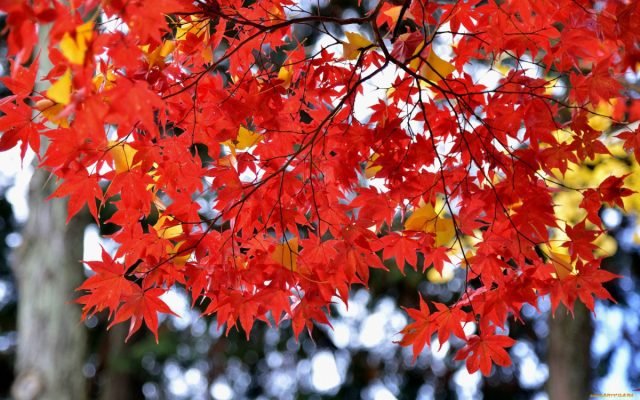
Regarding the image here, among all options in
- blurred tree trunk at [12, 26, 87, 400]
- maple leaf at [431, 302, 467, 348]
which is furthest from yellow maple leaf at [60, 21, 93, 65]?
blurred tree trunk at [12, 26, 87, 400]

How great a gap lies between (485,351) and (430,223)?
0.33m

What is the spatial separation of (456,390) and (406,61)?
487 centimetres

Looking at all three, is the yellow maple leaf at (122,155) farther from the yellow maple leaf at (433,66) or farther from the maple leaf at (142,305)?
the yellow maple leaf at (433,66)

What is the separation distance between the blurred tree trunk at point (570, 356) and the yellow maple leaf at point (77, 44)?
3552 mm

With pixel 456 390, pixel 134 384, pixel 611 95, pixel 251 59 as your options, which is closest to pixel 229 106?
pixel 251 59

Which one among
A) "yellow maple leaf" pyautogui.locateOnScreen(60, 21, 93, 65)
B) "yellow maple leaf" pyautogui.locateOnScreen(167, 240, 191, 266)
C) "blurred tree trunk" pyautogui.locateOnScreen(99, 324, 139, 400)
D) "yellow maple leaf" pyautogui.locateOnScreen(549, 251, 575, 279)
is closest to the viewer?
"yellow maple leaf" pyautogui.locateOnScreen(60, 21, 93, 65)

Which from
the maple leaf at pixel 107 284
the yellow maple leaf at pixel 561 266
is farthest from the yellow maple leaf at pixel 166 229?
the yellow maple leaf at pixel 561 266

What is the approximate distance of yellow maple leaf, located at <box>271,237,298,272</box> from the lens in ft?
4.83

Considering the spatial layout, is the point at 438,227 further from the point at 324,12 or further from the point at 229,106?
the point at 324,12

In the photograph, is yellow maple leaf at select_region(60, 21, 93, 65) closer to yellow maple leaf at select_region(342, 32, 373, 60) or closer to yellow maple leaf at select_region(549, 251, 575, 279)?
yellow maple leaf at select_region(342, 32, 373, 60)

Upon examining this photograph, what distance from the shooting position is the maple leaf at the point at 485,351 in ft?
5.32

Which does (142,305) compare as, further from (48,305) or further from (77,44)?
(48,305)

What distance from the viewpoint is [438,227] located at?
169 centimetres

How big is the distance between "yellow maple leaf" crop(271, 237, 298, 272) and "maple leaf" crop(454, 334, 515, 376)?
1.57 feet
